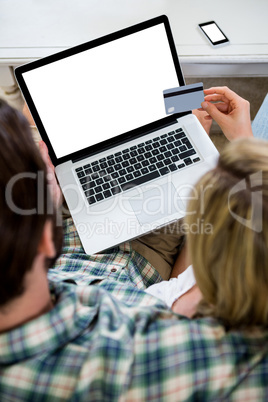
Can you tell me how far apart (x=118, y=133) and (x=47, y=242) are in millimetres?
485

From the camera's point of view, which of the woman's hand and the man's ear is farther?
the woman's hand

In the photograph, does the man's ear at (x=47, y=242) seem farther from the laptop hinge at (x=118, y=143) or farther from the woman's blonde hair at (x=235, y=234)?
the laptop hinge at (x=118, y=143)

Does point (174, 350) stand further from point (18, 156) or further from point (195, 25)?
point (195, 25)

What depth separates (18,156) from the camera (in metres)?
0.43

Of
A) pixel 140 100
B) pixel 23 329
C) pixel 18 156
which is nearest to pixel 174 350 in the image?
pixel 23 329

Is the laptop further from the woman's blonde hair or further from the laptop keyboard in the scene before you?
the woman's blonde hair

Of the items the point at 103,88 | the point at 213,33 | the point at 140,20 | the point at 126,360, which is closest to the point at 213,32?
the point at 213,33

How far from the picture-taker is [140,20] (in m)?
0.99

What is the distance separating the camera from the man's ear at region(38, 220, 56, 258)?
0.47 m

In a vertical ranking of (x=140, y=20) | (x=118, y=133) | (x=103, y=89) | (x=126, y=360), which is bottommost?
(x=126, y=360)

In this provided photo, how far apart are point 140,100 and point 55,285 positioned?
0.50m

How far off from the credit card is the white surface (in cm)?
14

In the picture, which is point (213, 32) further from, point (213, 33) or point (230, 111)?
point (230, 111)

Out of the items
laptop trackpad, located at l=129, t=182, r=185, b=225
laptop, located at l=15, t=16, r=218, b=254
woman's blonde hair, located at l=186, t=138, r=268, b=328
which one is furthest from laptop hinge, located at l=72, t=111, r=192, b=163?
woman's blonde hair, located at l=186, t=138, r=268, b=328
